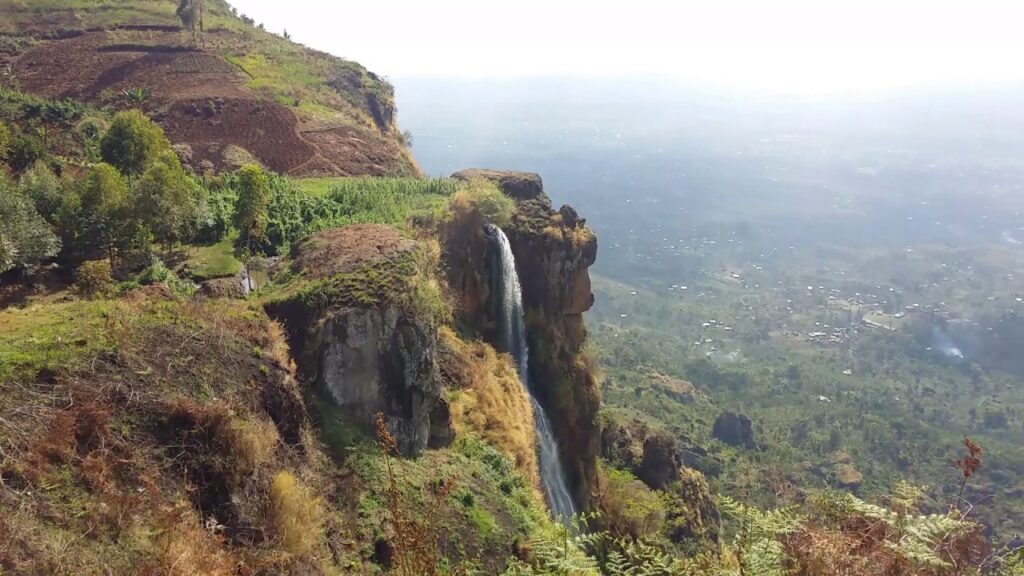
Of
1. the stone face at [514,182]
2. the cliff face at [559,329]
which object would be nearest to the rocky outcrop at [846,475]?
the cliff face at [559,329]

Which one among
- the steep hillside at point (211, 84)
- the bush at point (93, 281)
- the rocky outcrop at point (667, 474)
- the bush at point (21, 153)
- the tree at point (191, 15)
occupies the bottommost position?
the rocky outcrop at point (667, 474)

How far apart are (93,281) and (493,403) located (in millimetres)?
10355

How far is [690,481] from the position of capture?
33.3 meters

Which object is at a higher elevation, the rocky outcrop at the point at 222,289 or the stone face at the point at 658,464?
the rocky outcrop at the point at 222,289

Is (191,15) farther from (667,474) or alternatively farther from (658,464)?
(667,474)

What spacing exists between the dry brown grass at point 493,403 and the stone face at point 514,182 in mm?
8284

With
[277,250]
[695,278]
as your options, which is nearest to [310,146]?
[277,250]

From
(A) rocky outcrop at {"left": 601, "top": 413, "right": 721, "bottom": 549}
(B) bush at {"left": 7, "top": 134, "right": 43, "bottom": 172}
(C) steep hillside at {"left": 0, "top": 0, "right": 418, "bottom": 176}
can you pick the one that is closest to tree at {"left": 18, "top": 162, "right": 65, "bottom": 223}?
(B) bush at {"left": 7, "top": 134, "right": 43, "bottom": 172}

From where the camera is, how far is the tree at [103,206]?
48.8 ft

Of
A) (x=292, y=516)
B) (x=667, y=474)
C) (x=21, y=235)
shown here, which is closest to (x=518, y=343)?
(x=667, y=474)

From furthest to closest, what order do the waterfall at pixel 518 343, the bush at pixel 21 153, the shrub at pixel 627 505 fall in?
1. the shrub at pixel 627 505
2. the waterfall at pixel 518 343
3. the bush at pixel 21 153

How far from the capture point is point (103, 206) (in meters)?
14.9

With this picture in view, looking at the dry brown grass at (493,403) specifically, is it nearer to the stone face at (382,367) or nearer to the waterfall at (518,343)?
the waterfall at (518,343)

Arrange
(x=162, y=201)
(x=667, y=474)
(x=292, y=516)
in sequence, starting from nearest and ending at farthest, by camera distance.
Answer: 1. (x=292, y=516)
2. (x=162, y=201)
3. (x=667, y=474)
